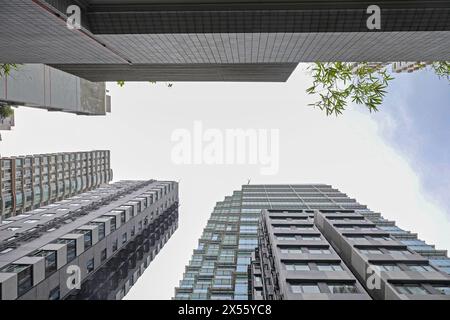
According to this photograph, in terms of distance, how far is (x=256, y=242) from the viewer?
272ft

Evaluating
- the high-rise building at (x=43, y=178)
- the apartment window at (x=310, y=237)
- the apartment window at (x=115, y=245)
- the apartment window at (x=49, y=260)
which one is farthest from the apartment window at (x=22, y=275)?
the high-rise building at (x=43, y=178)

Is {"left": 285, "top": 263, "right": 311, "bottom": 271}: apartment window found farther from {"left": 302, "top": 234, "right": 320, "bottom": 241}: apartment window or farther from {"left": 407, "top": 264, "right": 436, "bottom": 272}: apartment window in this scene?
{"left": 407, "top": 264, "right": 436, "bottom": 272}: apartment window

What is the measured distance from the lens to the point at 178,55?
37.0 feet

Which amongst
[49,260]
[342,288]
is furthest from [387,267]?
[49,260]

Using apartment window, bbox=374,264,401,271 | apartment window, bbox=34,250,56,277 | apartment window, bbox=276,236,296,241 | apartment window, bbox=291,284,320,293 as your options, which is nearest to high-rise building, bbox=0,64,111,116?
apartment window, bbox=34,250,56,277

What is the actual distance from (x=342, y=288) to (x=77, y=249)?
88.0 feet

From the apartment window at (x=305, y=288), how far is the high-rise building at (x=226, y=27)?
24.6m

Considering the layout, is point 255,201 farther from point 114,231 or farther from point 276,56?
point 276,56

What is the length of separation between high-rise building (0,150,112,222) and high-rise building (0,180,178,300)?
96.0ft

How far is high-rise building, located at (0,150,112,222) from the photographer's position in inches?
2928

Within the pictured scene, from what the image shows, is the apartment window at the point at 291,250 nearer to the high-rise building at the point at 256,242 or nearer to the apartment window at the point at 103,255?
Result: the high-rise building at the point at 256,242

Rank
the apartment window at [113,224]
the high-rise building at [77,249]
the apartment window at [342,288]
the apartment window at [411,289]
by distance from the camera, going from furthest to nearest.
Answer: the apartment window at [113,224]
the apartment window at [342,288]
the apartment window at [411,289]
the high-rise building at [77,249]

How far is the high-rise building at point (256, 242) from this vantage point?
1452 inches
